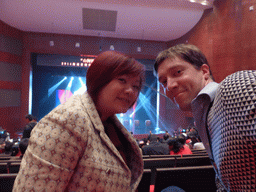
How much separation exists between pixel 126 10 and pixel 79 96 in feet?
28.1

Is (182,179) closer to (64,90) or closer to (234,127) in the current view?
(234,127)

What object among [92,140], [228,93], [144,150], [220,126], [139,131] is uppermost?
[228,93]

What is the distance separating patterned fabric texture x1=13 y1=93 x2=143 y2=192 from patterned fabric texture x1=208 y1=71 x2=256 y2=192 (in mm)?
552

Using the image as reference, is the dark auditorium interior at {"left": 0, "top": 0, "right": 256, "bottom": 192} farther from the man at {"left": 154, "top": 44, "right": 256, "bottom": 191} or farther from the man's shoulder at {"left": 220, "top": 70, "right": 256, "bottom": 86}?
the man's shoulder at {"left": 220, "top": 70, "right": 256, "bottom": 86}

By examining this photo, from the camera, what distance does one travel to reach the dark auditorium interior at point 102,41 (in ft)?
23.8

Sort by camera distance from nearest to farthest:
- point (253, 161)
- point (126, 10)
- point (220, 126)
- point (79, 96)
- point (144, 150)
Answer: point (253, 161) → point (220, 126) → point (79, 96) → point (144, 150) → point (126, 10)

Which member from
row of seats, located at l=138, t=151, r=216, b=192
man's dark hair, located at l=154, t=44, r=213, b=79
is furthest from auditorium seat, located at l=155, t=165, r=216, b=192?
man's dark hair, located at l=154, t=44, r=213, b=79

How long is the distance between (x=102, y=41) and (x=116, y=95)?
11065 mm

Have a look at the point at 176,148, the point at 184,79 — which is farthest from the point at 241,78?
the point at 176,148

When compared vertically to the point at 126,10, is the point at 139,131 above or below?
below

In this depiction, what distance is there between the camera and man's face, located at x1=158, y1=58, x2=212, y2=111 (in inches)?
42.8

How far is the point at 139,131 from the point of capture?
12.4 m

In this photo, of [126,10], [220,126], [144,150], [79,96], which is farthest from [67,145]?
[126,10]

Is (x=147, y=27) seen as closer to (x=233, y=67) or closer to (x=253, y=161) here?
(x=233, y=67)
